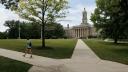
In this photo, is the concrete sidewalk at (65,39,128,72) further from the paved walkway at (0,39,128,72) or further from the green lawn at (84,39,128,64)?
the green lawn at (84,39,128,64)

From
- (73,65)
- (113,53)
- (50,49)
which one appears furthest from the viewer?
(50,49)

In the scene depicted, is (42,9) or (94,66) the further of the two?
(42,9)

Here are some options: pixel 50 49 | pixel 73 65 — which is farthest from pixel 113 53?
pixel 73 65

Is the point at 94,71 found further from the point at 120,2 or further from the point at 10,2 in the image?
the point at 120,2

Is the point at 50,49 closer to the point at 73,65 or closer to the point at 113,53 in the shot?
the point at 113,53

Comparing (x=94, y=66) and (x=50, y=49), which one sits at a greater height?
(x=94, y=66)

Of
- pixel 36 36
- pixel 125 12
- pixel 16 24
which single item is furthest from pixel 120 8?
pixel 16 24

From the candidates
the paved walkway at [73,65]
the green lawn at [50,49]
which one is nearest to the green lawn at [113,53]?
the paved walkway at [73,65]

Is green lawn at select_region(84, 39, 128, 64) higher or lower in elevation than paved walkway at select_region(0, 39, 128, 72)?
lower

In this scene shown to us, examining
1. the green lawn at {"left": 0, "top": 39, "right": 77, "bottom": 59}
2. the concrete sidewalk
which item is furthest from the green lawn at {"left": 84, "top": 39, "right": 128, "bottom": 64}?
the green lawn at {"left": 0, "top": 39, "right": 77, "bottom": 59}

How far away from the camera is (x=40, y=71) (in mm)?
18703

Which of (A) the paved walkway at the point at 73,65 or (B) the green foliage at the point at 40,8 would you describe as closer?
A: (A) the paved walkway at the point at 73,65

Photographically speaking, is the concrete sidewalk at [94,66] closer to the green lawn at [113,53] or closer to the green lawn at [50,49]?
the green lawn at [113,53]

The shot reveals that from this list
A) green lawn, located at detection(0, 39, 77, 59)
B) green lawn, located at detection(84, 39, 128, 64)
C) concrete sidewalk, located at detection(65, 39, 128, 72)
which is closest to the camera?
concrete sidewalk, located at detection(65, 39, 128, 72)
